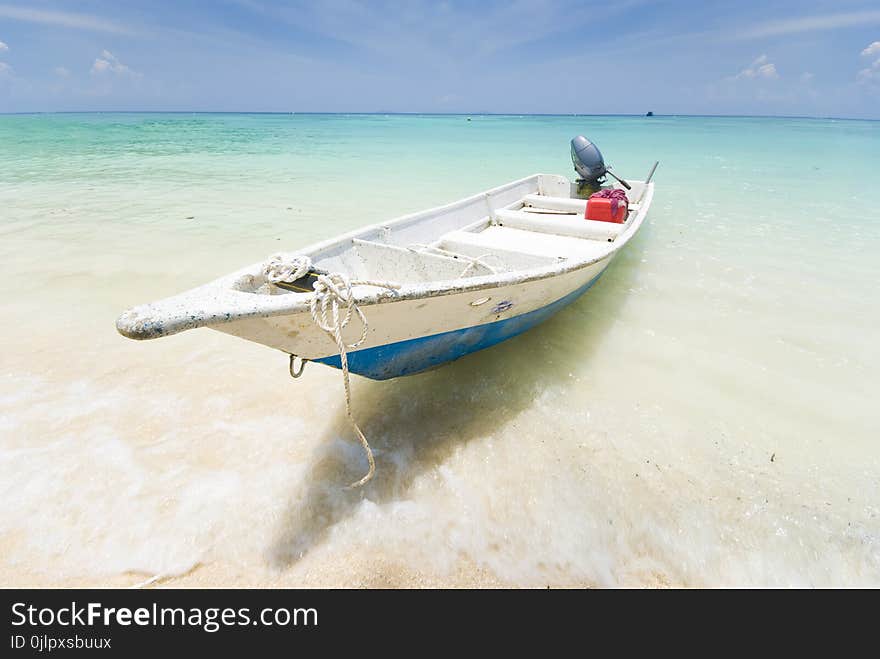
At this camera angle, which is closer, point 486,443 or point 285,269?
point 285,269

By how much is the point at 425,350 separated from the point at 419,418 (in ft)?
2.61

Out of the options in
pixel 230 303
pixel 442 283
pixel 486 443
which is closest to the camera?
pixel 230 303

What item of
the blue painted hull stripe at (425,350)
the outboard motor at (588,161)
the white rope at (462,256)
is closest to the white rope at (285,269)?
the blue painted hull stripe at (425,350)

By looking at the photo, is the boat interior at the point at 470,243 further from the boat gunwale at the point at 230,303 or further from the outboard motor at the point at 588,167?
the boat gunwale at the point at 230,303

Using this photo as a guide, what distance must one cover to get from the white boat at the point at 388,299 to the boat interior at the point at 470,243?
0.01m

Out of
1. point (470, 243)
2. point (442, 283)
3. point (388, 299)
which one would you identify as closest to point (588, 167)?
point (470, 243)

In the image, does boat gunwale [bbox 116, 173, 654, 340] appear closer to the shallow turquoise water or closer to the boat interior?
the boat interior

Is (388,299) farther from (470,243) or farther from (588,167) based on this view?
(588,167)

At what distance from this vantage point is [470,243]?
5.36m

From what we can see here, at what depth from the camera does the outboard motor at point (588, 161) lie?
897 centimetres

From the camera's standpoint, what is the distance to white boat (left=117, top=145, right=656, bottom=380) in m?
2.26

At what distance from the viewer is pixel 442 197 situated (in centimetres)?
1316
